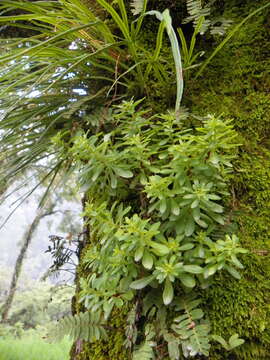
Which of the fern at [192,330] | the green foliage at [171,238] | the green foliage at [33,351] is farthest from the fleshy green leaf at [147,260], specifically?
the green foliage at [33,351]

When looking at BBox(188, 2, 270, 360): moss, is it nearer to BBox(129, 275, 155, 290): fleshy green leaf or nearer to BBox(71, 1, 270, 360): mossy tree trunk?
BBox(71, 1, 270, 360): mossy tree trunk

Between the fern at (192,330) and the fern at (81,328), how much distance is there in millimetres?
222

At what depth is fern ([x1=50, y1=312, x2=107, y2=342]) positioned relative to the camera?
745 millimetres

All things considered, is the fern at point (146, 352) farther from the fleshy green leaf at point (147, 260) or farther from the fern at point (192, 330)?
the fleshy green leaf at point (147, 260)

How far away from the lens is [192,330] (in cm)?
62

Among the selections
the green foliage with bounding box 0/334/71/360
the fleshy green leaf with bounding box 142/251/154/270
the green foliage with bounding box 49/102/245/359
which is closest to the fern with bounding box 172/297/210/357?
the green foliage with bounding box 49/102/245/359

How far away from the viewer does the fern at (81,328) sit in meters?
0.74

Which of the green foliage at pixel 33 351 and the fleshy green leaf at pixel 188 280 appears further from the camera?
the green foliage at pixel 33 351

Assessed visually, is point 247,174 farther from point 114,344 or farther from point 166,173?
point 114,344

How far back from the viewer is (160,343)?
71 cm

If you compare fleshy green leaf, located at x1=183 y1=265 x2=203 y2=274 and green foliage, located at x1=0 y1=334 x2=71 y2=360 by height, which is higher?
fleshy green leaf, located at x1=183 y1=265 x2=203 y2=274

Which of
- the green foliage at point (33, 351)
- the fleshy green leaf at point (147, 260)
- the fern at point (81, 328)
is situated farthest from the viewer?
the green foliage at point (33, 351)

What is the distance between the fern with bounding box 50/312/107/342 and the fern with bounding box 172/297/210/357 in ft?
0.73

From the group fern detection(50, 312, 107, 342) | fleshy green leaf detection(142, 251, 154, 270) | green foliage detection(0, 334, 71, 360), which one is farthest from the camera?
green foliage detection(0, 334, 71, 360)
